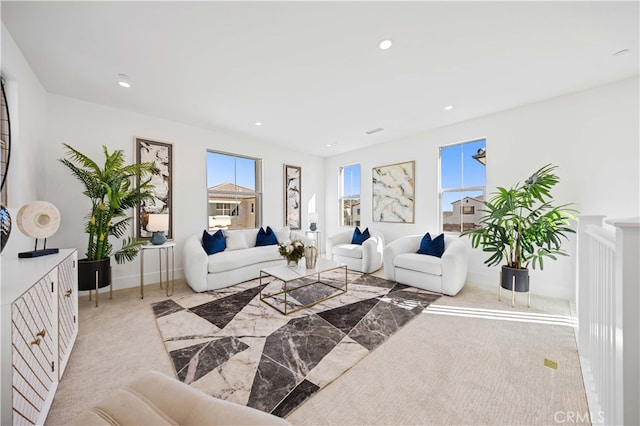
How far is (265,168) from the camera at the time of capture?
5336 millimetres

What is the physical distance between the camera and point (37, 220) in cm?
189

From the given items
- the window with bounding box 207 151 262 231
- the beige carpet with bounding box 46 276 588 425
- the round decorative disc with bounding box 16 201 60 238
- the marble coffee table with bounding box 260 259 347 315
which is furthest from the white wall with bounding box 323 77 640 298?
the round decorative disc with bounding box 16 201 60 238

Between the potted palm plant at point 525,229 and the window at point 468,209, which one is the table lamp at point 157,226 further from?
the window at point 468,209

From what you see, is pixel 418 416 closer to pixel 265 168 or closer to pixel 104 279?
pixel 104 279

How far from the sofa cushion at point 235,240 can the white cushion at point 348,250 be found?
1741 mm

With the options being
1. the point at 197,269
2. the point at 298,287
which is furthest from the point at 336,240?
the point at 197,269

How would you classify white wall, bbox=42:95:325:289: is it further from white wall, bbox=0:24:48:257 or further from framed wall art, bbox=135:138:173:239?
white wall, bbox=0:24:48:257

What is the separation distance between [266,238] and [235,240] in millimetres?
575

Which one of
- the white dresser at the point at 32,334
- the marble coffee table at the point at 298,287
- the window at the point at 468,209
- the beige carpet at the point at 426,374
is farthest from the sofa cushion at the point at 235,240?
the window at the point at 468,209

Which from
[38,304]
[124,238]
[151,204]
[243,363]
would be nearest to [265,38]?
[38,304]

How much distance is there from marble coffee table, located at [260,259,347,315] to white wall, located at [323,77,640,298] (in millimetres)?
2281

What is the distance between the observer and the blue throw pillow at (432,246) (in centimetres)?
374

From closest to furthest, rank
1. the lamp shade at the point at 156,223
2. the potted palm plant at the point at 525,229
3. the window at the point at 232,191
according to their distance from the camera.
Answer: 1. the potted palm plant at the point at 525,229
2. the lamp shade at the point at 156,223
3. the window at the point at 232,191

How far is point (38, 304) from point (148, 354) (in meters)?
0.96
